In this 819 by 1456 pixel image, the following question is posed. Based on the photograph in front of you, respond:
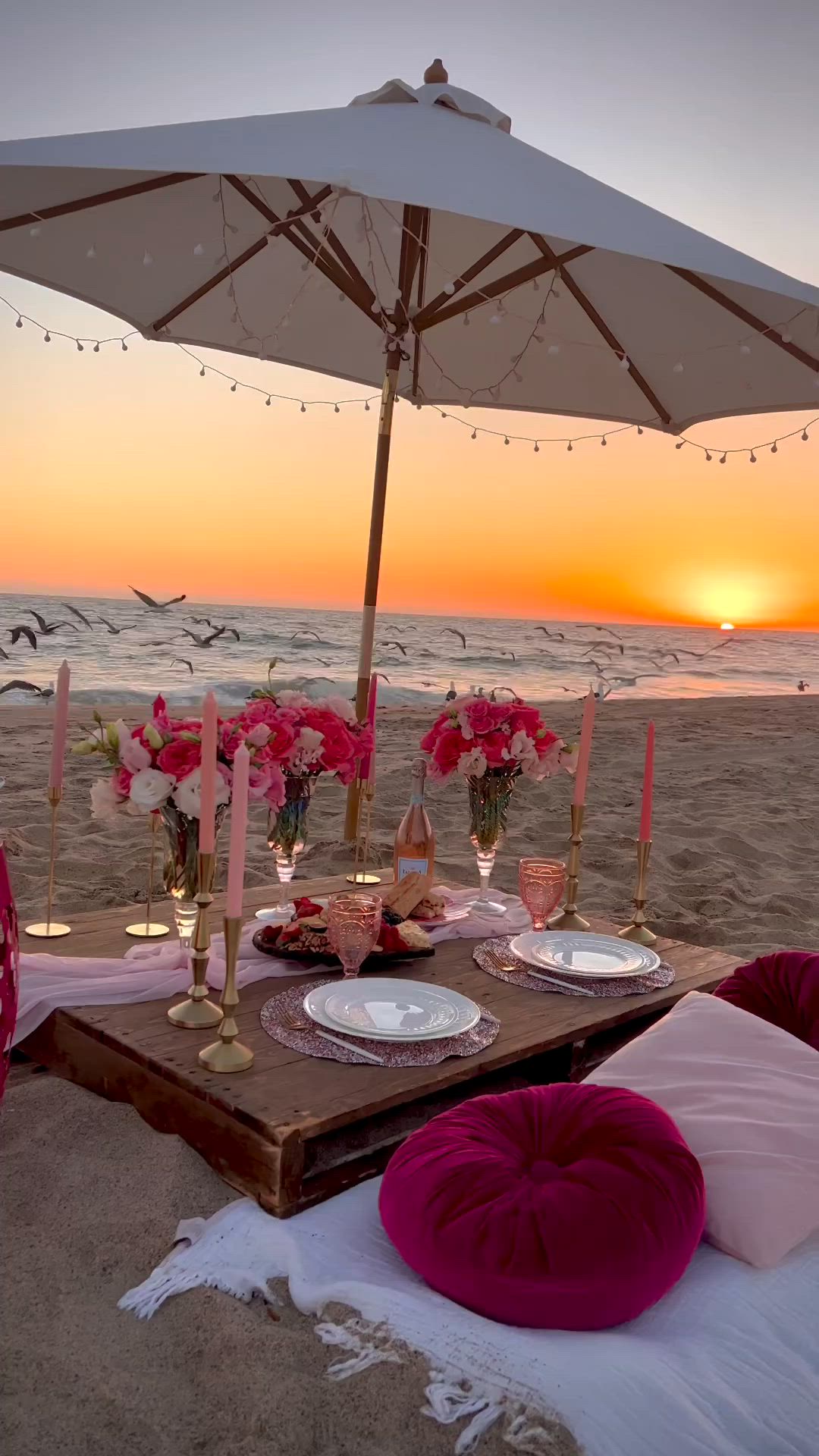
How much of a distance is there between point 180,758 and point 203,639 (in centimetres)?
1940

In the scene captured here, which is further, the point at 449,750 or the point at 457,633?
the point at 457,633

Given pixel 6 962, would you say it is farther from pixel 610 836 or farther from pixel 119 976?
pixel 610 836

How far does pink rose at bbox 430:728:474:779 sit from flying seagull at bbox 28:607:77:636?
17948 millimetres

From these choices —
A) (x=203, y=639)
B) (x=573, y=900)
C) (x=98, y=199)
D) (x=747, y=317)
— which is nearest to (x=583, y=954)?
(x=573, y=900)

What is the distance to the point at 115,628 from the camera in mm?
21266

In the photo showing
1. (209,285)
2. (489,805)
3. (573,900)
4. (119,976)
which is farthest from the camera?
(209,285)

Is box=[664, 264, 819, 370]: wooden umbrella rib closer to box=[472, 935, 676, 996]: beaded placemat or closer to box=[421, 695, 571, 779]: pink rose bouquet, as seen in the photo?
box=[421, 695, 571, 779]: pink rose bouquet

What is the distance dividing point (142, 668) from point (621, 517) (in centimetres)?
979

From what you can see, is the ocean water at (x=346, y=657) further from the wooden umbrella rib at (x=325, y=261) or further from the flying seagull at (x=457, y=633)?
the wooden umbrella rib at (x=325, y=261)

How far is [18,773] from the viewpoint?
20.1 feet

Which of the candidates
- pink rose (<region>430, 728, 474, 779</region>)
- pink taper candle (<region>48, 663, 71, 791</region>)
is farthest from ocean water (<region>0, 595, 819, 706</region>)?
pink rose (<region>430, 728, 474, 779</region>)

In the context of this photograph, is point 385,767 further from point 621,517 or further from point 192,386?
point 621,517

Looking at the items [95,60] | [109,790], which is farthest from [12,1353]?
[95,60]

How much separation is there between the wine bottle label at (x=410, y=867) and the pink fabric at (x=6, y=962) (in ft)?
4.08
